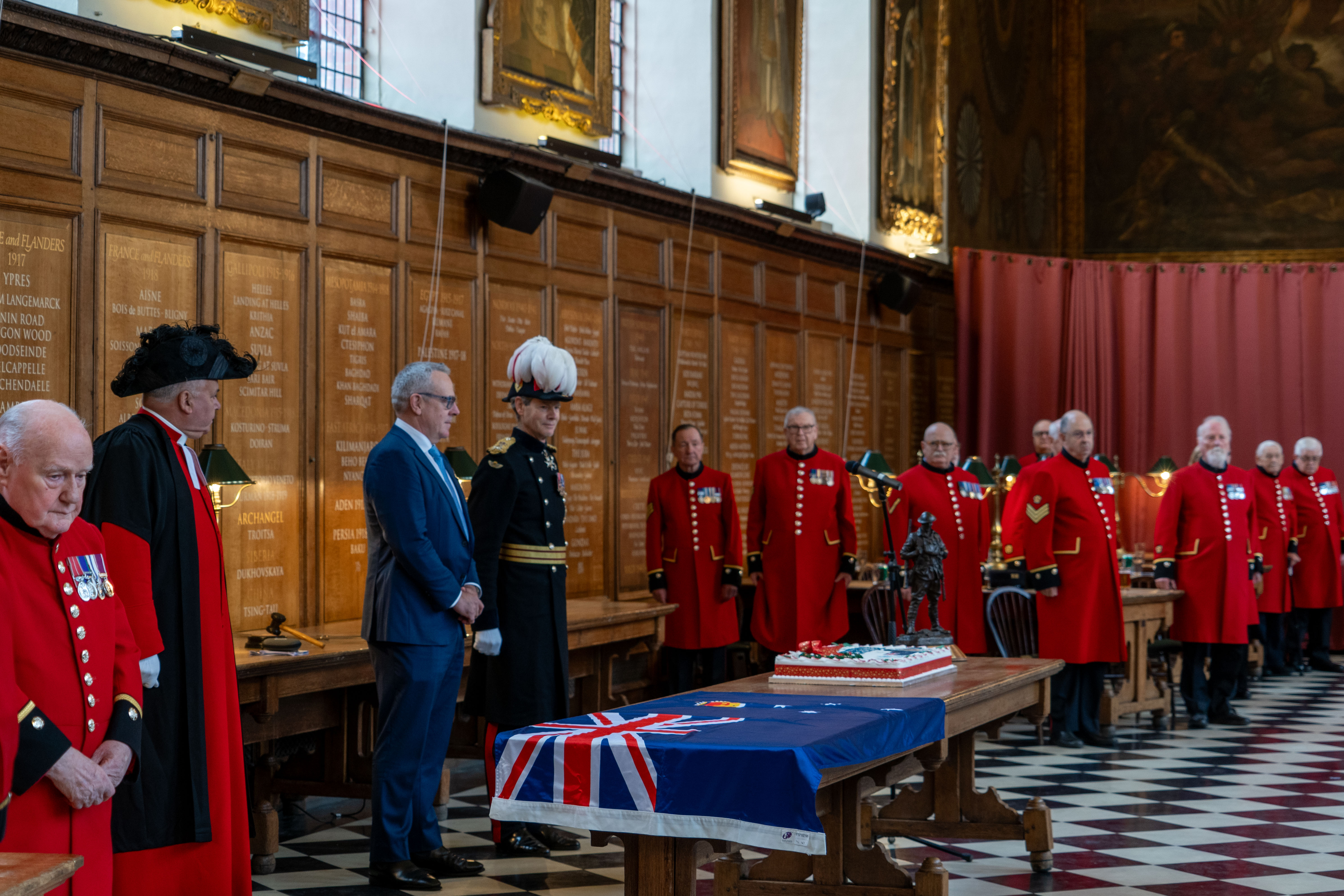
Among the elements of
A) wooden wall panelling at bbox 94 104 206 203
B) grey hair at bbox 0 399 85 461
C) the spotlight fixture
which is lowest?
grey hair at bbox 0 399 85 461

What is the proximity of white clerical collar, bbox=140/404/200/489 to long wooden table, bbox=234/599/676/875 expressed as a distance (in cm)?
128

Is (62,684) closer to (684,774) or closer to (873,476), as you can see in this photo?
(684,774)

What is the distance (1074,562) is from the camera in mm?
7801

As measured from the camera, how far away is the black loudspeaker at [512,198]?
7434 mm

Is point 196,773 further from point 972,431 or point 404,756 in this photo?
point 972,431

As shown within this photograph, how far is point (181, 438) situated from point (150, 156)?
2.62 meters

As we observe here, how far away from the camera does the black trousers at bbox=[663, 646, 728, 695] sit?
822 centimetres

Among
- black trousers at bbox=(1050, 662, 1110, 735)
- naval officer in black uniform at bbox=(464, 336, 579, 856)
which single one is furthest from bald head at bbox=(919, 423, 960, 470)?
naval officer in black uniform at bbox=(464, 336, 579, 856)

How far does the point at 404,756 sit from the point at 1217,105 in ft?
40.8

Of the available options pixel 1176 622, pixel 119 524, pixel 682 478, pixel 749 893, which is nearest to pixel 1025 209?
pixel 1176 622

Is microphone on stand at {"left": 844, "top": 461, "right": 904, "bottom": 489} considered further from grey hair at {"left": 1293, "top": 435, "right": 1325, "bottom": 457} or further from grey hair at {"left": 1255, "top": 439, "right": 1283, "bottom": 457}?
grey hair at {"left": 1293, "top": 435, "right": 1325, "bottom": 457}

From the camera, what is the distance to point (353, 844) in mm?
5523

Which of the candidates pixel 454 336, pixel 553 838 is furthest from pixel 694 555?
pixel 553 838

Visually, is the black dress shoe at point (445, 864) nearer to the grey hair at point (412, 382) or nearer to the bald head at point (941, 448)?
the grey hair at point (412, 382)
